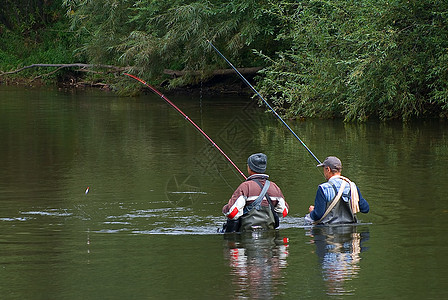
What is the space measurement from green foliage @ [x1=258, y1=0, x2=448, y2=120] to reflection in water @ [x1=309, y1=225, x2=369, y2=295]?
1014 centimetres

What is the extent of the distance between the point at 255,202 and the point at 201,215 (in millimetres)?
1966

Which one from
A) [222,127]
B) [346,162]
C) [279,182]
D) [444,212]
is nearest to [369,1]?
[222,127]

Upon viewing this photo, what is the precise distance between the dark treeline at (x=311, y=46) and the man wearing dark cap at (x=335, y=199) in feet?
33.5

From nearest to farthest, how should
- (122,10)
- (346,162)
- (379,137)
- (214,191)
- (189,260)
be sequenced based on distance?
(189,260), (214,191), (346,162), (379,137), (122,10)

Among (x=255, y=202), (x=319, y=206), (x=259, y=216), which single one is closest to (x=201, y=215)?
(x=259, y=216)

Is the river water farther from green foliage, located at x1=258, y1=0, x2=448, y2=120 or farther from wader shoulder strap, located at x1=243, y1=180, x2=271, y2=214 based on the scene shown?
green foliage, located at x1=258, y1=0, x2=448, y2=120

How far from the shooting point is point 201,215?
11047 millimetres

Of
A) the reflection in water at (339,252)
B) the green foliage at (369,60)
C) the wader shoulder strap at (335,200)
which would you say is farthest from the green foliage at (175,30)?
the wader shoulder strap at (335,200)

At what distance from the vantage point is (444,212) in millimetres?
10914

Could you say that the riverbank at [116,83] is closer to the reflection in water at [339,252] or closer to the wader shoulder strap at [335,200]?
the reflection in water at [339,252]

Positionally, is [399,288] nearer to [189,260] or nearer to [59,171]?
[189,260]

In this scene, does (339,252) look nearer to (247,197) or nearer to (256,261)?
(256,261)

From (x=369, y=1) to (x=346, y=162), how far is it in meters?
5.92

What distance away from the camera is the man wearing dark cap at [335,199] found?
9.23m
